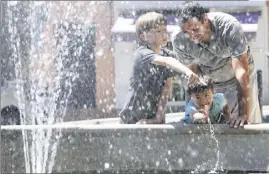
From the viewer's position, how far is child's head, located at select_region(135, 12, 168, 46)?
13.2 ft

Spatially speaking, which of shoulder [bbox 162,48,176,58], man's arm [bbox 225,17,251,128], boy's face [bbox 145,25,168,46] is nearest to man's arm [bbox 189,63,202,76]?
shoulder [bbox 162,48,176,58]

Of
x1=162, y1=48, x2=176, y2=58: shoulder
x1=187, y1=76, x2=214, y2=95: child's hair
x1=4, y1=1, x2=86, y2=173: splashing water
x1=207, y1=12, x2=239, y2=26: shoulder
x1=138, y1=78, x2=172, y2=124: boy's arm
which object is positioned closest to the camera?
x1=187, y1=76, x2=214, y2=95: child's hair

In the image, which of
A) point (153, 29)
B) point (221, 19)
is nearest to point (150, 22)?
point (153, 29)

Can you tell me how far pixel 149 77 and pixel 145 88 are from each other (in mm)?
79

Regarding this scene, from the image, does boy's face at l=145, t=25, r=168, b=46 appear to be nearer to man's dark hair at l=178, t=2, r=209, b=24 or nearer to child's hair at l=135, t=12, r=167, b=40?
child's hair at l=135, t=12, r=167, b=40

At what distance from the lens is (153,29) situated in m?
4.04

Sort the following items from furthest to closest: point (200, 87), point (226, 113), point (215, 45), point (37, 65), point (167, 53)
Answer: point (37, 65)
point (167, 53)
point (215, 45)
point (226, 113)
point (200, 87)

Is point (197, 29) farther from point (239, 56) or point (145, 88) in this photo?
point (145, 88)

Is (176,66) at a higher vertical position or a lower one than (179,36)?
lower

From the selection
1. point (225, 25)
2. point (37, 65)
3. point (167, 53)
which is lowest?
point (37, 65)

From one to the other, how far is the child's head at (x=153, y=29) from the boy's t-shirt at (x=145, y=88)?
7cm

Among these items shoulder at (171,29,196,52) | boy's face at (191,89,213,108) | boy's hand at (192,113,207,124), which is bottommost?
boy's hand at (192,113,207,124)

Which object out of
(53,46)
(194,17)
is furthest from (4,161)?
(53,46)

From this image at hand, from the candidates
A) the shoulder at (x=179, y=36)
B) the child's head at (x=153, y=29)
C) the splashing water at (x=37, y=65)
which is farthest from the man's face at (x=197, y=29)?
the splashing water at (x=37, y=65)
